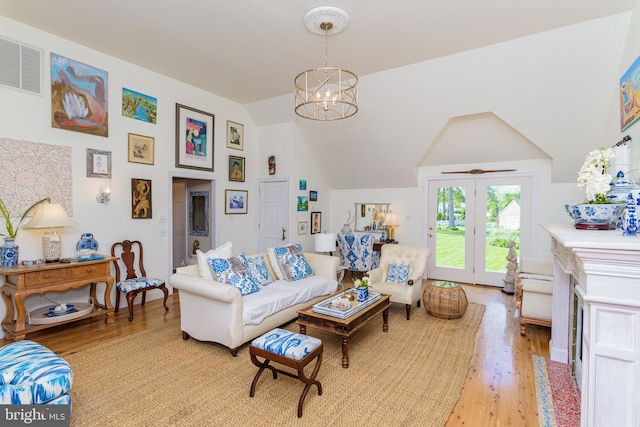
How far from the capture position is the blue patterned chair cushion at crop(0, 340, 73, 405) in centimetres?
179

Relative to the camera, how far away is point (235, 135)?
587 cm

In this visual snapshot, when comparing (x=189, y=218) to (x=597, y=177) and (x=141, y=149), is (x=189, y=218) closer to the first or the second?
(x=141, y=149)

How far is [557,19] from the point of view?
319cm

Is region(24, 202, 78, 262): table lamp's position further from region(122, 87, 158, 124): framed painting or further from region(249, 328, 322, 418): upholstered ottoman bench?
region(249, 328, 322, 418): upholstered ottoman bench

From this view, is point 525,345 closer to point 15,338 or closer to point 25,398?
point 25,398

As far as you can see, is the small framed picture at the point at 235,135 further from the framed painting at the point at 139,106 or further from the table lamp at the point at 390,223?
→ the table lamp at the point at 390,223

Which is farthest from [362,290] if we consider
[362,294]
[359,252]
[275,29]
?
[275,29]

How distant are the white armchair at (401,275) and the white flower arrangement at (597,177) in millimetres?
2312

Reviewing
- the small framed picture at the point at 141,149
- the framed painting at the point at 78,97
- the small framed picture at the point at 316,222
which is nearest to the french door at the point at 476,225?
the small framed picture at the point at 316,222

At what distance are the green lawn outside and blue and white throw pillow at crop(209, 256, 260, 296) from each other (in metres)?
3.95

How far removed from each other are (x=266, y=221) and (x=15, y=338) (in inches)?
152

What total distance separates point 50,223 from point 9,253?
452mm

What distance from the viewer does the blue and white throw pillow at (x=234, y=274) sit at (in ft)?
10.8

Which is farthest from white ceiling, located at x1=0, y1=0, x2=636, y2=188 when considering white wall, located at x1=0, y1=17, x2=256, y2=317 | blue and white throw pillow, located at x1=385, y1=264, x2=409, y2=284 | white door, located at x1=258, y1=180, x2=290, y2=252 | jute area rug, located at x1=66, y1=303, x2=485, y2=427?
jute area rug, located at x1=66, y1=303, x2=485, y2=427
